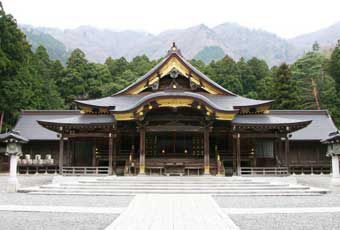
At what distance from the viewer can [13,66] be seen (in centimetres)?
2934

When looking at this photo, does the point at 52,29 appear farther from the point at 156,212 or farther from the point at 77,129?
the point at 156,212

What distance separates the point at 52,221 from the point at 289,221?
5.51 m

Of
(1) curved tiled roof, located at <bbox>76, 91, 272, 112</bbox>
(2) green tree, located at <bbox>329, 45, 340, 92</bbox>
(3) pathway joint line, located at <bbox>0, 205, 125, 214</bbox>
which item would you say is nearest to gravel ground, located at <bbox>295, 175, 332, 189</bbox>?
(1) curved tiled roof, located at <bbox>76, 91, 272, 112</bbox>

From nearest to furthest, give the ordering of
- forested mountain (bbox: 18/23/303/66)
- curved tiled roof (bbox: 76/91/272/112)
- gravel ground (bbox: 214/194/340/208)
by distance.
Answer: gravel ground (bbox: 214/194/340/208) → curved tiled roof (bbox: 76/91/272/112) → forested mountain (bbox: 18/23/303/66)

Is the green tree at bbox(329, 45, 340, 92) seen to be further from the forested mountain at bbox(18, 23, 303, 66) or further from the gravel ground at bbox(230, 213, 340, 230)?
the forested mountain at bbox(18, 23, 303, 66)

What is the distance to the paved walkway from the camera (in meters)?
7.40

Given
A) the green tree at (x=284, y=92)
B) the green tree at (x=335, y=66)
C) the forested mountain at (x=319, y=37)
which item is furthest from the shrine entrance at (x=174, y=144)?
the forested mountain at (x=319, y=37)

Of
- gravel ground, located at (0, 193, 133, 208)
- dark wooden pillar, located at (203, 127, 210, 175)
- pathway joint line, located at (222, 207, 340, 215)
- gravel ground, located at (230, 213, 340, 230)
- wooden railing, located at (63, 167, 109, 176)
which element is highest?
dark wooden pillar, located at (203, 127, 210, 175)

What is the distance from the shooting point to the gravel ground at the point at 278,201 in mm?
10781

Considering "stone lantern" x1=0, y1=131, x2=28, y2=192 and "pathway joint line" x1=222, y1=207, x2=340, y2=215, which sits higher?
"stone lantern" x1=0, y1=131, x2=28, y2=192

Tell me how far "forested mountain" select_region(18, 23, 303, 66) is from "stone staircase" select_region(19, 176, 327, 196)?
107 m

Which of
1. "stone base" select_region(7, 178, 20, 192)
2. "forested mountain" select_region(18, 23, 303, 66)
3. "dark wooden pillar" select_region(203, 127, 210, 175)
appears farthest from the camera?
"forested mountain" select_region(18, 23, 303, 66)

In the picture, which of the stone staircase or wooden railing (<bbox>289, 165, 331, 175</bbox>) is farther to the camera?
wooden railing (<bbox>289, 165, 331, 175</bbox>)

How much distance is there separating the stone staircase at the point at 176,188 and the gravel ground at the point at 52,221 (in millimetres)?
4616
